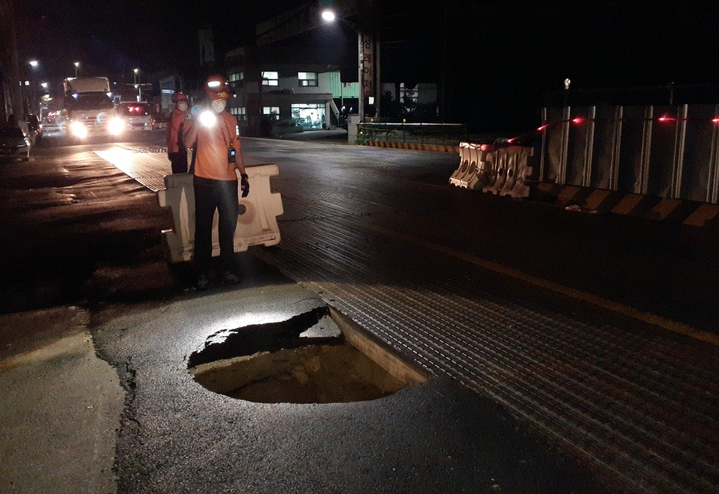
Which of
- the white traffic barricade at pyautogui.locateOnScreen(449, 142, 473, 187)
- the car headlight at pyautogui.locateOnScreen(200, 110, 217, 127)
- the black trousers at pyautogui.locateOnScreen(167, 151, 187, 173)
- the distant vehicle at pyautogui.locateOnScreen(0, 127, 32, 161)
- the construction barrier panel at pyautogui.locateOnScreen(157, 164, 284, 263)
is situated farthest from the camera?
the distant vehicle at pyautogui.locateOnScreen(0, 127, 32, 161)

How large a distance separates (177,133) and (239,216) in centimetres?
420

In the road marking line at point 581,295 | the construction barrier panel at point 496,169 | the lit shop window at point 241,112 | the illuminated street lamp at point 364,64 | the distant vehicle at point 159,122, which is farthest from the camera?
the lit shop window at point 241,112

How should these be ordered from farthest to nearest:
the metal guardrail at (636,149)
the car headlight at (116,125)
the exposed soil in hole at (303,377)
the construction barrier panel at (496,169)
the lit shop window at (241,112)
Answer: the lit shop window at (241,112)
the car headlight at (116,125)
the construction barrier panel at (496,169)
the metal guardrail at (636,149)
the exposed soil in hole at (303,377)

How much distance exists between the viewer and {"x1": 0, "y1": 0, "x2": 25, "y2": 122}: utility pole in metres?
34.8

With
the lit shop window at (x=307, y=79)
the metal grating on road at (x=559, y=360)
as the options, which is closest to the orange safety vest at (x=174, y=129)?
the metal grating on road at (x=559, y=360)

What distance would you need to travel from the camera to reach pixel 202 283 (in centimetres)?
603

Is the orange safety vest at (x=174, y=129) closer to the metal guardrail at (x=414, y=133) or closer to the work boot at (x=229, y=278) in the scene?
the work boot at (x=229, y=278)

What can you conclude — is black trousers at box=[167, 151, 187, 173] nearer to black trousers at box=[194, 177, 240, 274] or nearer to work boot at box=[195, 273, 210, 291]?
black trousers at box=[194, 177, 240, 274]

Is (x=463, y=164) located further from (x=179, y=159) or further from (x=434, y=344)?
(x=434, y=344)

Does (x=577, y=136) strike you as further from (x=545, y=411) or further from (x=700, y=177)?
(x=545, y=411)

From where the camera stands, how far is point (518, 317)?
5.15 metres

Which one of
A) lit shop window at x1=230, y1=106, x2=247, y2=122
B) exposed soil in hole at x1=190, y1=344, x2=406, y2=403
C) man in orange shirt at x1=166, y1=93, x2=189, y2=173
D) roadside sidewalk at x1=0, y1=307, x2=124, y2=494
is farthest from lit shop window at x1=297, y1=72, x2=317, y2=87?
exposed soil in hole at x1=190, y1=344, x2=406, y2=403

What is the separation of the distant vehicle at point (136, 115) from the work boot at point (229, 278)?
4327 cm

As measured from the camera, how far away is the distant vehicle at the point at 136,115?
46375 millimetres
